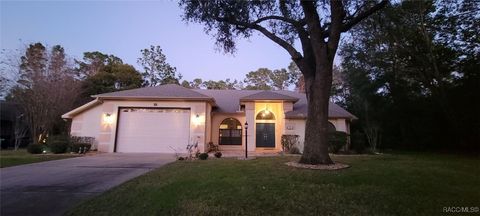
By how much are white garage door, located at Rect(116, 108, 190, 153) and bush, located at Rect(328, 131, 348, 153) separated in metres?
7.82

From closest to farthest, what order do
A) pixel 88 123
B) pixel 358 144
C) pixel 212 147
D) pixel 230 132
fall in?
pixel 358 144
pixel 88 123
pixel 212 147
pixel 230 132

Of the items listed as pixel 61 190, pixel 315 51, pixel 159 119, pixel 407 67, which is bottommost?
pixel 61 190

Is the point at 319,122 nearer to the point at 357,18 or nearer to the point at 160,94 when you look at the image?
the point at 357,18

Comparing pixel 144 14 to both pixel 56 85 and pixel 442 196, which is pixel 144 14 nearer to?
pixel 56 85

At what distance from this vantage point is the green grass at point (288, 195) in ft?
15.1

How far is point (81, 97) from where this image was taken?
26.0 m

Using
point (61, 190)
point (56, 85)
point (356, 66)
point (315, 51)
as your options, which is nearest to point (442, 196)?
point (315, 51)

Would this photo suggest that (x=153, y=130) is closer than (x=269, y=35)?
No

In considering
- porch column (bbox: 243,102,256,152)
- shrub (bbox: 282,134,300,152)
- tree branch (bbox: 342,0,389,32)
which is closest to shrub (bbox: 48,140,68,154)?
porch column (bbox: 243,102,256,152)

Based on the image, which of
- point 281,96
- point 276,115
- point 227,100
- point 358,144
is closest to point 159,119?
point 227,100

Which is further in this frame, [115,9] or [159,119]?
[159,119]

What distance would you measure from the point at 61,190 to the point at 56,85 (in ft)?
59.0

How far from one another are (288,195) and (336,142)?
36.1 ft

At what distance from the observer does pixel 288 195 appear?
5254 millimetres
